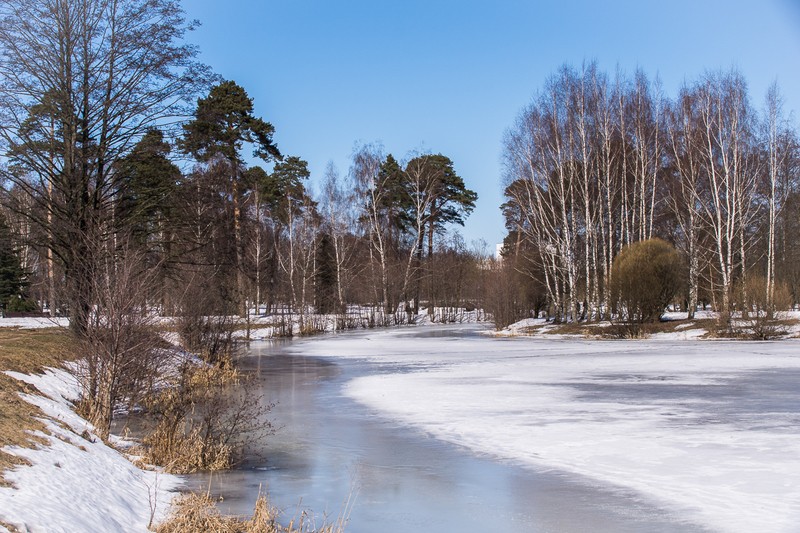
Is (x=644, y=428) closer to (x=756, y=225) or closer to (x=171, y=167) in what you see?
(x=171, y=167)

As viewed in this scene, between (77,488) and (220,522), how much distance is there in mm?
1395

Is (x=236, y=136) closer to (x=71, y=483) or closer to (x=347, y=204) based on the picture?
(x=347, y=204)

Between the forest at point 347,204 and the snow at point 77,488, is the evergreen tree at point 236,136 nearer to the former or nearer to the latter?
the forest at point 347,204

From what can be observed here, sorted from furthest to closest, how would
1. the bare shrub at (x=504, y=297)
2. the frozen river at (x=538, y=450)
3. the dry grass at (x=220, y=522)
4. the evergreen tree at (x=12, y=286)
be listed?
the bare shrub at (x=504, y=297) < the evergreen tree at (x=12, y=286) < the frozen river at (x=538, y=450) < the dry grass at (x=220, y=522)

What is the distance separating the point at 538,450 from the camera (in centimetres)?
1024

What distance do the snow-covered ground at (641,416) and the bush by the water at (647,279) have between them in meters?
8.40

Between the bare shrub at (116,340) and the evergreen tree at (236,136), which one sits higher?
the evergreen tree at (236,136)

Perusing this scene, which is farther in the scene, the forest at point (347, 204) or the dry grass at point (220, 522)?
the forest at point (347, 204)

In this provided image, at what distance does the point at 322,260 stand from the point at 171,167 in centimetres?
4445

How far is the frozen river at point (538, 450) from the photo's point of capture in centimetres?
741

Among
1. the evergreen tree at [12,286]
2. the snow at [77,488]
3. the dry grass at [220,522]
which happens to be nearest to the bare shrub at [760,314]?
the snow at [77,488]

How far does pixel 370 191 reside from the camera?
57.0m

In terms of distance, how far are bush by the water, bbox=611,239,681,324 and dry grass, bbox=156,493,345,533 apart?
1149 inches

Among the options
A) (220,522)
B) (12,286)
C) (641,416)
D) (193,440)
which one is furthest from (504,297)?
(220,522)
